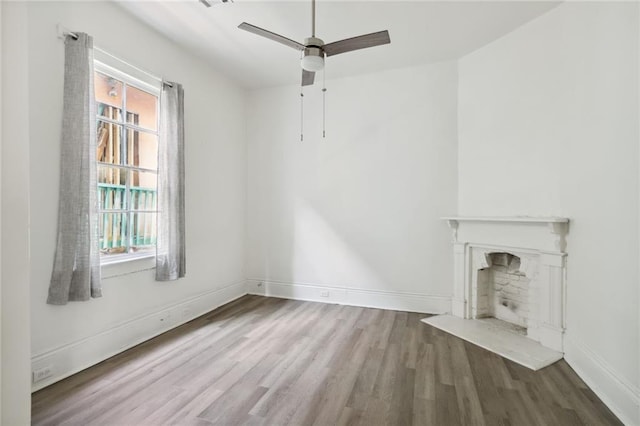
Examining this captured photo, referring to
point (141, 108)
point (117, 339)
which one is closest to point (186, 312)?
point (117, 339)

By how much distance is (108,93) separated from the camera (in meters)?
2.87

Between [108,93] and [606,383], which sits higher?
[108,93]

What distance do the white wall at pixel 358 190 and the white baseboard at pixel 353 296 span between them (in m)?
0.01

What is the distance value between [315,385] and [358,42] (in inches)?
99.3

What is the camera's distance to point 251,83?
15.0ft

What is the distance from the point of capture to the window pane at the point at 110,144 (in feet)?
9.12

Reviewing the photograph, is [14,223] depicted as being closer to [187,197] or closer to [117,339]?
[117,339]

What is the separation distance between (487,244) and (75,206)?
12.7 ft

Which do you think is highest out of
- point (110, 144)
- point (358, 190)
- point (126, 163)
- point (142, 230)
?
point (110, 144)

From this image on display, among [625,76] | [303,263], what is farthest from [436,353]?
[625,76]

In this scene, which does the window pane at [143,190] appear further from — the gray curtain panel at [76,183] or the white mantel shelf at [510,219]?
the white mantel shelf at [510,219]

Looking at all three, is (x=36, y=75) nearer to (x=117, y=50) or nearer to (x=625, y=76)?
(x=117, y=50)

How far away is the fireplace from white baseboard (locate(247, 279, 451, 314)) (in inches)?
9.5

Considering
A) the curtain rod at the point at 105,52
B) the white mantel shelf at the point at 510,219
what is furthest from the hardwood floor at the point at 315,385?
the curtain rod at the point at 105,52
